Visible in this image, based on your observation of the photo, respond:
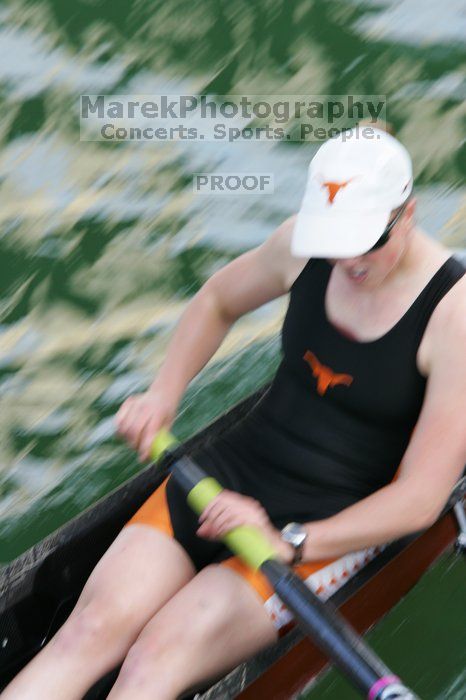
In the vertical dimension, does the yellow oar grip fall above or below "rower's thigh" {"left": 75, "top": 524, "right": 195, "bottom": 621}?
above

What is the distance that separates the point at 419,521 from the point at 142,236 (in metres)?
2.23

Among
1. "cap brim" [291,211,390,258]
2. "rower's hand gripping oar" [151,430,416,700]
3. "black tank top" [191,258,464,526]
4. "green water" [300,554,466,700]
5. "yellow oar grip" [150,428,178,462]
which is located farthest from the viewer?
"green water" [300,554,466,700]

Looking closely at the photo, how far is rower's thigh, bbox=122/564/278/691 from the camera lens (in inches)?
68.5

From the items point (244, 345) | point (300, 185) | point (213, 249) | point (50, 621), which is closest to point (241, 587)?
point (50, 621)

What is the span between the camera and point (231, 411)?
2.36 meters

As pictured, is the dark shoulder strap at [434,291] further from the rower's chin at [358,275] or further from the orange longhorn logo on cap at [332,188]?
the orange longhorn logo on cap at [332,188]

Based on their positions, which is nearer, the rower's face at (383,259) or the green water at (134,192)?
the rower's face at (383,259)

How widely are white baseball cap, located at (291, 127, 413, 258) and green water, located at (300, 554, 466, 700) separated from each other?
814 millimetres

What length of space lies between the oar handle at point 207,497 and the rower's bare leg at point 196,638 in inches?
2.9

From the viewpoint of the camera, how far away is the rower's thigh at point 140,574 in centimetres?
183

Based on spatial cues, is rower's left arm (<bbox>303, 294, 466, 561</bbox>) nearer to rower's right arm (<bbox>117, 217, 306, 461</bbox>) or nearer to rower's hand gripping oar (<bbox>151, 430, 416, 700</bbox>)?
rower's hand gripping oar (<bbox>151, 430, 416, 700</bbox>)

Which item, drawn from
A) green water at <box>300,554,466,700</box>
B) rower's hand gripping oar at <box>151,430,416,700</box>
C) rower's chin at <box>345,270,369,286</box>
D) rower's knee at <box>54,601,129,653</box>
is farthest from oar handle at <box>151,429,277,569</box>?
green water at <box>300,554,466,700</box>

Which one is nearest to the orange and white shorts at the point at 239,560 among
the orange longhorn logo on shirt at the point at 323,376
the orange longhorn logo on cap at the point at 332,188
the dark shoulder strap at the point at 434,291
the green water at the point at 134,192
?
the orange longhorn logo on shirt at the point at 323,376

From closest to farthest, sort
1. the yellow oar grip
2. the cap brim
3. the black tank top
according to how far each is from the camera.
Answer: the cap brim < the black tank top < the yellow oar grip
